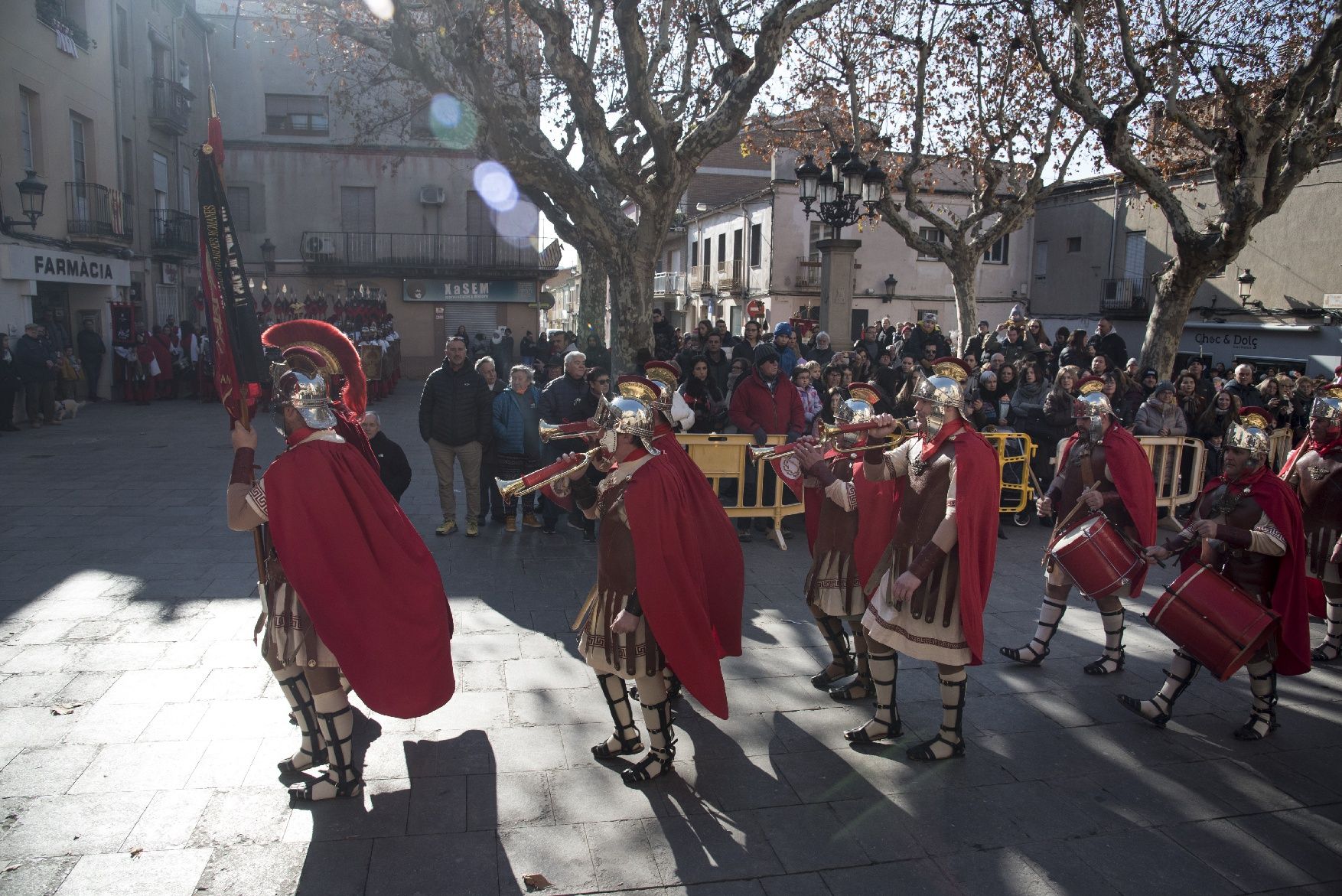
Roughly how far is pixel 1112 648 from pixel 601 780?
11.7 ft

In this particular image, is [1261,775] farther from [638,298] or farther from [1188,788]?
[638,298]

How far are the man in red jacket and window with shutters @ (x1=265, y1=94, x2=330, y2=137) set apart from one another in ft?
88.9

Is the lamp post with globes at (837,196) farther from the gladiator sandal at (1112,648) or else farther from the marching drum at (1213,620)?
the marching drum at (1213,620)

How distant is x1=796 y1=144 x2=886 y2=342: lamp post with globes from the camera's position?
11.3 meters

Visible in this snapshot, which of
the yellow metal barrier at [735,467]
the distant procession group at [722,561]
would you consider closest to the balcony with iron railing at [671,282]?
the yellow metal barrier at [735,467]

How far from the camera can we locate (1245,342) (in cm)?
2562

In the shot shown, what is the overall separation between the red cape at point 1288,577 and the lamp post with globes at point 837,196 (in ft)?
23.5

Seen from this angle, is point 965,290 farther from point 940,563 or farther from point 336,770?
point 336,770

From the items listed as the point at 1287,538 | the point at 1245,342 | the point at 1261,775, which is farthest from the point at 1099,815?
the point at 1245,342

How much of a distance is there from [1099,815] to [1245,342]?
2607 centimetres

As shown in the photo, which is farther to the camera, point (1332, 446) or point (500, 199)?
point (500, 199)

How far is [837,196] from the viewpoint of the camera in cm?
1155

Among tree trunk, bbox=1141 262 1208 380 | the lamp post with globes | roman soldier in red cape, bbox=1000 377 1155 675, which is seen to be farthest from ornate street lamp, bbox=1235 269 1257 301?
roman soldier in red cape, bbox=1000 377 1155 675

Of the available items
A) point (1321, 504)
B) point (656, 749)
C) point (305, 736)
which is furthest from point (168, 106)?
point (1321, 504)
